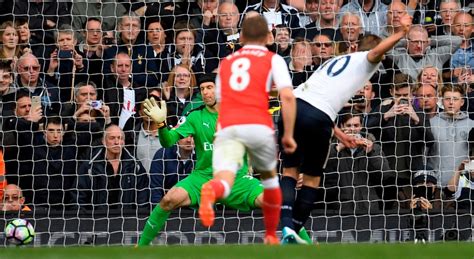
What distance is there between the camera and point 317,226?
1460 centimetres

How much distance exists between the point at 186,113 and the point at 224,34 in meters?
1.44

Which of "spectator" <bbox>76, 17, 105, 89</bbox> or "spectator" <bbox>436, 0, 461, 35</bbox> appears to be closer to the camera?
"spectator" <bbox>436, 0, 461, 35</bbox>

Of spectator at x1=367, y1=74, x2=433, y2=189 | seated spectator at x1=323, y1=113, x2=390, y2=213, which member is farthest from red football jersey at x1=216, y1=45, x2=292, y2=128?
spectator at x1=367, y1=74, x2=433, y2=189

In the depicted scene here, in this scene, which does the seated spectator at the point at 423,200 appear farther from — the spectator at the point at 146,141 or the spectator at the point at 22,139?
the spectator at the point at 22,139

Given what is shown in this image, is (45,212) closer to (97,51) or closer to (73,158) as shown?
(73,158)

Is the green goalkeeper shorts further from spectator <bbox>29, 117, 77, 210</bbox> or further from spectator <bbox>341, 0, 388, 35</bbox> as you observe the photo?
spectator <bbox>341, 0, 388, 35</bbox>

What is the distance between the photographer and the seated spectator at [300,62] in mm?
15219

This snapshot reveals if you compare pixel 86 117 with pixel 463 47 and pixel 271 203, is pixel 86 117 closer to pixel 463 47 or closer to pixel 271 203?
pixel 463 47

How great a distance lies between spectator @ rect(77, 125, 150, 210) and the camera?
49.6 ft

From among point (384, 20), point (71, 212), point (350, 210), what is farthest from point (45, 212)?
point (384, 20)

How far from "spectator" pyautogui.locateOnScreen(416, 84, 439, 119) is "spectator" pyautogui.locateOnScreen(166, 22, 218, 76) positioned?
2.33 metres

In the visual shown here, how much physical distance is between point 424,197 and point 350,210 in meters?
0.80

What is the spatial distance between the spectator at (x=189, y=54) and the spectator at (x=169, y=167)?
0.90 meters

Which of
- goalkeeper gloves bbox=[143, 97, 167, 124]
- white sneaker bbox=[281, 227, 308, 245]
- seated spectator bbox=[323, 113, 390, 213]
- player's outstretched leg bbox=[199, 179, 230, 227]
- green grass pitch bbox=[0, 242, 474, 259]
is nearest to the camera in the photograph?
green grass pitch bbox=[0, 242, 474, 259]
